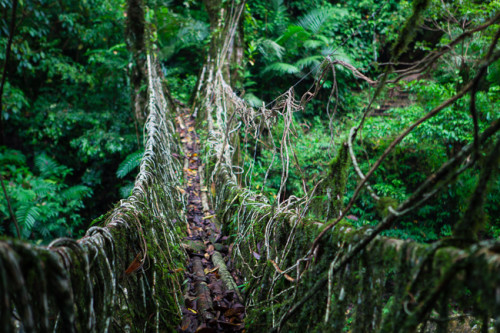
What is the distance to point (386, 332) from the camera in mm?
738

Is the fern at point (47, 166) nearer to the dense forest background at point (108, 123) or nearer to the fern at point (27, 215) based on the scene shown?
the dense forest background at point (108, 123)

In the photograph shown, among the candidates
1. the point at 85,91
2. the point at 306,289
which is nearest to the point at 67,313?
the point at 306,289

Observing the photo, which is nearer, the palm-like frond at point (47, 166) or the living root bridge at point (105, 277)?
the living root bridge at point (105, 277)

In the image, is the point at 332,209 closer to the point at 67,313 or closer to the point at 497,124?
the point at 497,124

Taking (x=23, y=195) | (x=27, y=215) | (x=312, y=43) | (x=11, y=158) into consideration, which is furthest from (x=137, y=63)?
(x=312, y=43)

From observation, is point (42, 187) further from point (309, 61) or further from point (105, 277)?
point (309, 61)

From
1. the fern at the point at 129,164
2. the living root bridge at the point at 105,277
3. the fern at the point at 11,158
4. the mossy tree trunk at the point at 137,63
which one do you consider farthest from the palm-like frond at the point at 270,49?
the living root bridge at the point at 105,277

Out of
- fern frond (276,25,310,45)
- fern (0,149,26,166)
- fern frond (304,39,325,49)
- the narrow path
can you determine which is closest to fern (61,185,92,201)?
fern (0,149,26,166)

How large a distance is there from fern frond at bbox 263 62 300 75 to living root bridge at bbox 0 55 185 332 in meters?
6.10

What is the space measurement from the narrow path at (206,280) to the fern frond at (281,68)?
16.8 ft

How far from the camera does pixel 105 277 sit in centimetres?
95

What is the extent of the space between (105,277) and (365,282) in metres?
0.78

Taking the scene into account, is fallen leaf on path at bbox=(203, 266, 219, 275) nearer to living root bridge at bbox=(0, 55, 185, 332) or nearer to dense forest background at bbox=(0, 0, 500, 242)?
living root bridge at bbox=(0, 55, 185, 332)

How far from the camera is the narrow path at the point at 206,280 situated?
1.53 m
